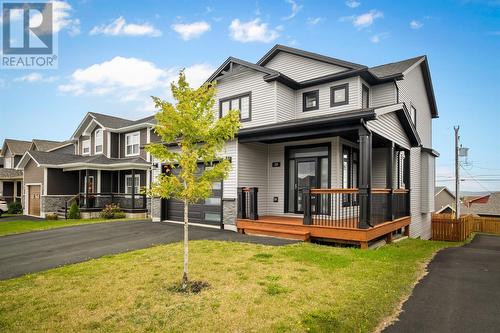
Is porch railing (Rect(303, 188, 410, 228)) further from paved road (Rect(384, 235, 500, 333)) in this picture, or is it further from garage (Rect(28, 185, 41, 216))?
garage (Rect(28, 185, 41, 216))

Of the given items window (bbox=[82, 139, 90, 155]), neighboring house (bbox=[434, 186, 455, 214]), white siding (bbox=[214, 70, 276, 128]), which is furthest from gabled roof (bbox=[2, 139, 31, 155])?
neighboring house (bbox=[434, 186, 455, 214])

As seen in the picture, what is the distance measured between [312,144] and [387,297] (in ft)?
25.3

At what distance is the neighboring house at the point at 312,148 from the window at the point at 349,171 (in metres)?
0.04

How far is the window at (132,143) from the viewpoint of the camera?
74.2 feet

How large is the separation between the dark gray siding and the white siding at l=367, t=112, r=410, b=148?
887 inches

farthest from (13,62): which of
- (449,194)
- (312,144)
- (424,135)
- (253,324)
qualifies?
(449,194)

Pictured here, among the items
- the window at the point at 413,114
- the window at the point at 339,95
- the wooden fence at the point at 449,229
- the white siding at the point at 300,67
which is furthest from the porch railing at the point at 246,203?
the wooden fence at the point at 449,229

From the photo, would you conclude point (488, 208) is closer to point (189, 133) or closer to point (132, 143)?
point (132, 143)

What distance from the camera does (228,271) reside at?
6.24 meters

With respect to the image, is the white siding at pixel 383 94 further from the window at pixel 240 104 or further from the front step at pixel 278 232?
the front step at pixel 278 232

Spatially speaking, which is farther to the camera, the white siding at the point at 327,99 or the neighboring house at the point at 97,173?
the neighboring house at the point at 97,173

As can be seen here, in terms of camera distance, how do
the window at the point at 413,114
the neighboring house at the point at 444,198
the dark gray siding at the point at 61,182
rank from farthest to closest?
the neighboring house at the point at 444,198, the dark gray siding at the point at 61,182, the window at the point at 413,114

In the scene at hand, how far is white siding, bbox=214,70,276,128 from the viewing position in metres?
13.1

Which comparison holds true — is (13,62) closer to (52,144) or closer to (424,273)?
(424,273)
